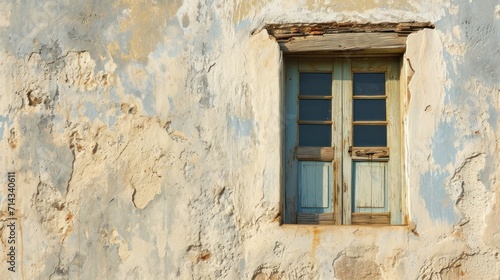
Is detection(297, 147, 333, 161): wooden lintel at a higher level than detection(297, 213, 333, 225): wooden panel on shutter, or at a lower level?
higher

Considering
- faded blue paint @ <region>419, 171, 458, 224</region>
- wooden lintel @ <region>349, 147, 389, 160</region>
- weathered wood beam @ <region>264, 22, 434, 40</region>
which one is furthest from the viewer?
wooden lintel @ <region>349, 147, 389, 160</region>

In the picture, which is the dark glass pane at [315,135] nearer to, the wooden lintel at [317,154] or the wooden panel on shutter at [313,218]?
the wooden lintel at [317,154]

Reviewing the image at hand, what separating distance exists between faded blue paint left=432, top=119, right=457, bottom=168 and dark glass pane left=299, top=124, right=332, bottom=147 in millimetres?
743

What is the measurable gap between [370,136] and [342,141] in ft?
0.67

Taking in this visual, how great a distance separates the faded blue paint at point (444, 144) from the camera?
18.0ft

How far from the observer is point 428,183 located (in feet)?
18.0

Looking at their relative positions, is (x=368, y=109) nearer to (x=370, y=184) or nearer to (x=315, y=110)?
(x=315, y=110)

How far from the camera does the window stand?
5742mm

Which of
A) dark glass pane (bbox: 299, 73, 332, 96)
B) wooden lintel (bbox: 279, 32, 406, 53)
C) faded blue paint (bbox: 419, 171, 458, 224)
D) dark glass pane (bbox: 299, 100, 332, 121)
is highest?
wooden lintel (bbox: 279, 32, 406, 53)

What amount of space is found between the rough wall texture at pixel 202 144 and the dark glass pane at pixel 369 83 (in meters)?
0.30

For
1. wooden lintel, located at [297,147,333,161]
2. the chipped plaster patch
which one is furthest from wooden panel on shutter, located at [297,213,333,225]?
the chipped plaster patch

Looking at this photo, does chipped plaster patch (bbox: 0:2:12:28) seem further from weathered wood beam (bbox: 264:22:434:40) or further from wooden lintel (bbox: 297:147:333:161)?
wooden lintel (bbox: 297:147:333:161)

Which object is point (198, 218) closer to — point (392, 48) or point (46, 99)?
point (46, 99)

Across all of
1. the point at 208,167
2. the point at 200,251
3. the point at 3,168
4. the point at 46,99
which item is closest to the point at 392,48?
the point at 208,167
